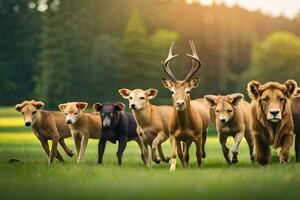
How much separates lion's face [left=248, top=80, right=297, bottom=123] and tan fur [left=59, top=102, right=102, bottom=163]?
4.15 m

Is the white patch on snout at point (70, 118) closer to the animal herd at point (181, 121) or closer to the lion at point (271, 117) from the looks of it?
the animal herd at point (181, 121)

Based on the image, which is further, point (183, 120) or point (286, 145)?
point (183, 120)

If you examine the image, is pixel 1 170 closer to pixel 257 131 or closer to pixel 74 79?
pixel 257 131

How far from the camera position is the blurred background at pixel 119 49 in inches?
A: 3019

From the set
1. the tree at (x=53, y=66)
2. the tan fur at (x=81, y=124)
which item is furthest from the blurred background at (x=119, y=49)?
the tan fur at (x=81, y=124)

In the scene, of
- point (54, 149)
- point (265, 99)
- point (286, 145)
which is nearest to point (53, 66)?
point (54, 149)

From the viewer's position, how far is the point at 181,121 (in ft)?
47.0

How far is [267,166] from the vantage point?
13742 mm

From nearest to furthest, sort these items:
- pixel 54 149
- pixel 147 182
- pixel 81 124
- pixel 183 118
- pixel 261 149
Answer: pixel 147 182
pixel 261 149
pixel 183 118
pixel 54 149
pixel 81 124

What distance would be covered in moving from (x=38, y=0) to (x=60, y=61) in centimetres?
1446

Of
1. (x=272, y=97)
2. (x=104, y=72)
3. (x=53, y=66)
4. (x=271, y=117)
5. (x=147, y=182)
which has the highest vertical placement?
(x=53, y=66)

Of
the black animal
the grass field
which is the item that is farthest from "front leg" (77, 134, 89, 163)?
the grass field

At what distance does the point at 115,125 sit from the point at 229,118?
230cm

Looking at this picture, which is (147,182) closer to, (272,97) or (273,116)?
(273,116)
